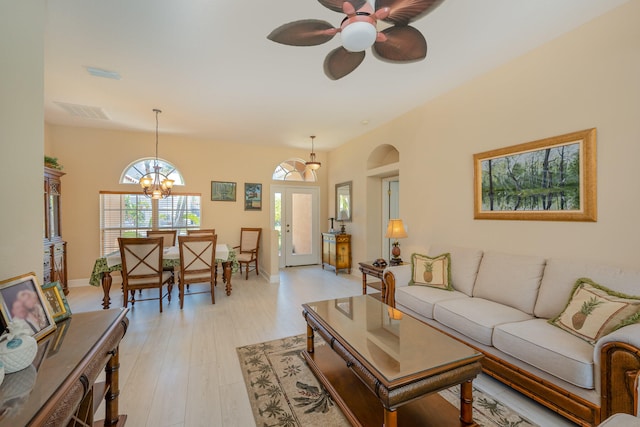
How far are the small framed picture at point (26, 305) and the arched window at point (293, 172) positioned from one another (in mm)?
5259

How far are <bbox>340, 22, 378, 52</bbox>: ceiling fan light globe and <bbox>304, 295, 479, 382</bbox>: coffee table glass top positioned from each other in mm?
1783

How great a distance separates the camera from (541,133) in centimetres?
250

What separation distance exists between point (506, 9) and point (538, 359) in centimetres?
249

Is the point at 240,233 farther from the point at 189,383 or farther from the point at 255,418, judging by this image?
the point at 255,418

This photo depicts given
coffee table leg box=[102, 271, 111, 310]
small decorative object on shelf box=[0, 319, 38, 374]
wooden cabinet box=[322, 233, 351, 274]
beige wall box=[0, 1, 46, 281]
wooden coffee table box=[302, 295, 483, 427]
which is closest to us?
small decorative object on shelf box=[0, 319, 38, 374]

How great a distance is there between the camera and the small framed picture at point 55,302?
50.2 inches

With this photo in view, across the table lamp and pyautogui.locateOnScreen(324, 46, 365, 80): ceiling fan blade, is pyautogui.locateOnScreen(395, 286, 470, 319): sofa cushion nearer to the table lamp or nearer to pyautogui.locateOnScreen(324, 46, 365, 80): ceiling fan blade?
the table lamp

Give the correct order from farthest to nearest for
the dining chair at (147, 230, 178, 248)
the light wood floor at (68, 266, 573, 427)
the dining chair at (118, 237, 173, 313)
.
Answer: the dining chair at (147, 230, 178, 248) → the dining chair at (118, 237, 173, 313) → the light wood floor at (68, 266, 573, 427)

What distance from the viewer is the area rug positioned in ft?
5.40

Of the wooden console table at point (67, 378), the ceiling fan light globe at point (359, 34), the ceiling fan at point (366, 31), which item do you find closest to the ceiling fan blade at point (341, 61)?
the ceiling fan at point (366, 31)

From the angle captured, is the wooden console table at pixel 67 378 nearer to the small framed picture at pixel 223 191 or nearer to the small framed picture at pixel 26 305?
the small framed picture at pixel 26 305

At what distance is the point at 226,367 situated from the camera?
7.33 feet

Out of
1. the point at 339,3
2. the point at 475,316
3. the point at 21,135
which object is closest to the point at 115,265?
the point at 21,135

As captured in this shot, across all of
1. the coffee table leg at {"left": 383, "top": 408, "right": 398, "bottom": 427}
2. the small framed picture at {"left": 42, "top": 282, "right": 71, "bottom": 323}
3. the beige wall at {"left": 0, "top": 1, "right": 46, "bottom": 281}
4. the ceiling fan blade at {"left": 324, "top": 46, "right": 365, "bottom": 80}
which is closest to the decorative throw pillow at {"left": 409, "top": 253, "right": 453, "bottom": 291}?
the coffee table leg at {"left": 383, "top": 408, "right": 398, "bottom": 427}
